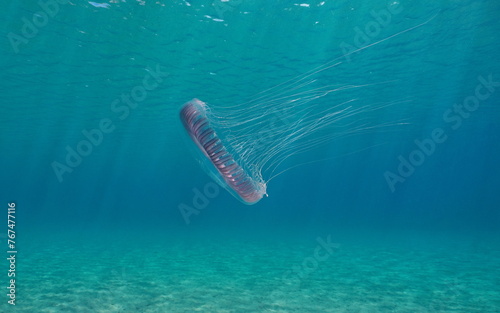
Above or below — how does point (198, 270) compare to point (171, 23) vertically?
below

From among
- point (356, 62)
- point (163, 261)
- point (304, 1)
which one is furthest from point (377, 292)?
point (356, 62)

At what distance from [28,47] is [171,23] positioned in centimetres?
662

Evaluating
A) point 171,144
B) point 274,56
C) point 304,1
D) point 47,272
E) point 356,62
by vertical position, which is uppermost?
point 171,144

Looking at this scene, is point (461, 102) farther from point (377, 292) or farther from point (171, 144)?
point (171, 144)

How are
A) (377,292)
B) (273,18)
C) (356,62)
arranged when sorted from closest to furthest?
(377,292) → (273,18) → (356,62)

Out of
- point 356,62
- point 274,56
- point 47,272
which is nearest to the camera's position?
point 47,272

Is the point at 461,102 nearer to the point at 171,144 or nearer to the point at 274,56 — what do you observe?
the point at 274,56

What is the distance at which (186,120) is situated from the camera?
4242 mm

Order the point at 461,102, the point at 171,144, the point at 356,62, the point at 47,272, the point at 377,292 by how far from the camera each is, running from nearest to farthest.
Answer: the point at 377,292 < the point at 47,272 < the point at 356,62 < the point at 461,102 < the point at 171,144

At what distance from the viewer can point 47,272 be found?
33.0 ft

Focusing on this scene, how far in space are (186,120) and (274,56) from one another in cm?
1245

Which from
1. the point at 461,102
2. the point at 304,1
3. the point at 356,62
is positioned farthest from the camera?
the point at 461,102

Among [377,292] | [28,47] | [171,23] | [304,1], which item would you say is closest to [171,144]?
[28,47]

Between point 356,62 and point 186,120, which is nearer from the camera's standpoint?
point 186,120
